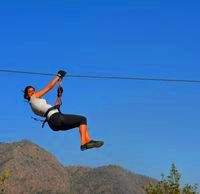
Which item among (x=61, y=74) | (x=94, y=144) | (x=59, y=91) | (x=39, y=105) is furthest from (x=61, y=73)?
(x=94, y=144)

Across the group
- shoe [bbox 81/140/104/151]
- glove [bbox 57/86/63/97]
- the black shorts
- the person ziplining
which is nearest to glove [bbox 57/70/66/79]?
the person ziplining

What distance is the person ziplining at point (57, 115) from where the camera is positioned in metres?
13.5

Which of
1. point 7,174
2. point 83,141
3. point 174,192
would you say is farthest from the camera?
point 174,192

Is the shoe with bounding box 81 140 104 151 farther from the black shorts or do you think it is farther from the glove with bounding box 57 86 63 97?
the glove with bounding box 57 86 63 97

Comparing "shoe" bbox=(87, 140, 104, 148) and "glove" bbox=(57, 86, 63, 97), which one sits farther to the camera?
"glove" bbox=(57, 86, 63, 97)

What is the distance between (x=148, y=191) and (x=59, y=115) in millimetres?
37196

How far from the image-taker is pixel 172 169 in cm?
5097

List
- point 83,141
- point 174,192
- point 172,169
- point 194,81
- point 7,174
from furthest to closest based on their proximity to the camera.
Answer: point 172,169, point 174,192, point 7,174, point 194,81, point 83,141

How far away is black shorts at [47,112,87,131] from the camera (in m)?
13.6

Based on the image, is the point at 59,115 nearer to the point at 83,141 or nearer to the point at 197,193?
the point at 83,141

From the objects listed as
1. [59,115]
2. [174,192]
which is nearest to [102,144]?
[59,115]

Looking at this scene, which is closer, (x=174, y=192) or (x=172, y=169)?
(x=174, y=192)

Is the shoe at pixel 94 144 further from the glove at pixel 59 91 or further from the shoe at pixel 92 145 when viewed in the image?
the glove at pixel 59 91

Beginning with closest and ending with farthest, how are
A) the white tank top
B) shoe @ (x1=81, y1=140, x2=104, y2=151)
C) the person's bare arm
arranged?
shoe @ (x1=81, y1=140, x2=104, y2=151), the white tank top, the person's bare arm
